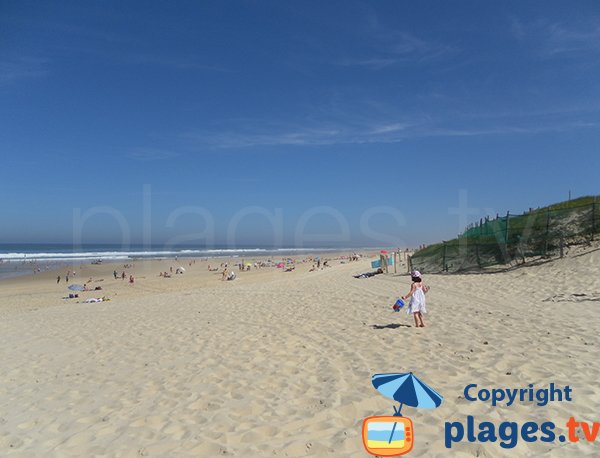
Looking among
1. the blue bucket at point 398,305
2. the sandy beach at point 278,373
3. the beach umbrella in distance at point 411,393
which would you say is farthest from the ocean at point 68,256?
the beach umbrella in distance at point 411,393

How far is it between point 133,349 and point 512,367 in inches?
288

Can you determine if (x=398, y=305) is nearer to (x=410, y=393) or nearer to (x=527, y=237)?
(x=410, y=393)

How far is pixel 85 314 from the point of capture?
14.1 m

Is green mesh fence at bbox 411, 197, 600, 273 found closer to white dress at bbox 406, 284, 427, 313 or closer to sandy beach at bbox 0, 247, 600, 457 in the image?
sandy beach at bbox 0, 247, 600, 457

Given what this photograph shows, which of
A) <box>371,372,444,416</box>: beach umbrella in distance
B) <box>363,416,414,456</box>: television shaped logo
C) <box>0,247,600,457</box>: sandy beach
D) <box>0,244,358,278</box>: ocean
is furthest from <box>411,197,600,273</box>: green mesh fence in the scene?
<box>0,244,358,278</box>: ocean

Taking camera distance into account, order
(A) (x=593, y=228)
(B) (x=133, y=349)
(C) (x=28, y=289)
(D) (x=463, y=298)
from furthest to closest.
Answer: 1. (C) (x=28, y=289)
2. (A) (x=593, y=228)
3. (D) (x=463, y=298)
4. (B) (x=133, y=349)

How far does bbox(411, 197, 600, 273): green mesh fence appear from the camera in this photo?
715 inches

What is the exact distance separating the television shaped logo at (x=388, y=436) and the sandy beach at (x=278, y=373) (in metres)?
0.37

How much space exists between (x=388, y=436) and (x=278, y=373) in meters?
2.97

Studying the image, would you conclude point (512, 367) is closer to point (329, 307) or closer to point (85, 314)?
point (329, 307)

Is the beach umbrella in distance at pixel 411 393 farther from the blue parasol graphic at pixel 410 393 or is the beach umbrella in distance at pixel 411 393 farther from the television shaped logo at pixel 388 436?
the television shaped logo at pixel 388 436

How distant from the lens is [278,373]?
20.3 feet

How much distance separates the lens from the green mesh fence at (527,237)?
715 inches

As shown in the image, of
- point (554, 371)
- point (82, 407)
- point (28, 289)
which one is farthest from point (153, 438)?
point (28, 289)
